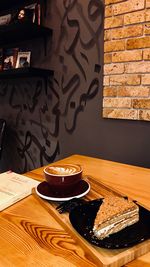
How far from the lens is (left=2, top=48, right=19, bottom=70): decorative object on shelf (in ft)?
7.79

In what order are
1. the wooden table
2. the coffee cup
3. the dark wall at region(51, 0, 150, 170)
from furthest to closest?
the dark wall at region(51, 0, 150, 170)
the coffee cup
the wooden table

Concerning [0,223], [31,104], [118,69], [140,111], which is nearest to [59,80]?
[31,104]

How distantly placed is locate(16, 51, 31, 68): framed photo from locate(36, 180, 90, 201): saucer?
1.66 meters

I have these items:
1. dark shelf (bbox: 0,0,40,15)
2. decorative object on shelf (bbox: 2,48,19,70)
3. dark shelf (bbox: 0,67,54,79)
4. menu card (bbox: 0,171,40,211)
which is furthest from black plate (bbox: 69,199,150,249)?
dark shelf (bbox: 0,0,40,15)

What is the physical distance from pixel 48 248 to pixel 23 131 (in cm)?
197

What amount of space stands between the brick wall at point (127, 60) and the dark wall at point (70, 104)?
0.24 feet

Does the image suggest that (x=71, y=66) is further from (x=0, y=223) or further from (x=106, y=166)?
(x=0, y=223)

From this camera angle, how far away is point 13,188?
94 cm

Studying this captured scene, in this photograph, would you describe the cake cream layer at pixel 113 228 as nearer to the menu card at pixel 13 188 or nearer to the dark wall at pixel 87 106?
the menu card at pixel 13 188

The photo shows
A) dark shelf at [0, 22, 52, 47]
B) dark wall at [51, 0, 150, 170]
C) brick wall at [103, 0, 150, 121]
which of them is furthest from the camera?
dark shelf at [0, 22, 52, 47]

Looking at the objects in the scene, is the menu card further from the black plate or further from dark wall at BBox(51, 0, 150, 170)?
dark wall at BBox(51, 0, 150, 170)

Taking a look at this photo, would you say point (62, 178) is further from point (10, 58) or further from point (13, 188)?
point (10, 58)

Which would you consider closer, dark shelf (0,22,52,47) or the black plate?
the black plate

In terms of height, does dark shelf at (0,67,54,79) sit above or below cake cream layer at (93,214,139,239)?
above
